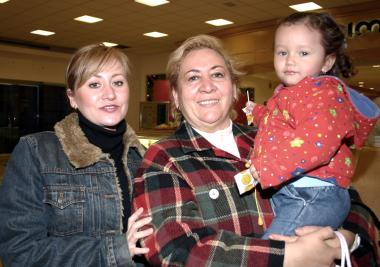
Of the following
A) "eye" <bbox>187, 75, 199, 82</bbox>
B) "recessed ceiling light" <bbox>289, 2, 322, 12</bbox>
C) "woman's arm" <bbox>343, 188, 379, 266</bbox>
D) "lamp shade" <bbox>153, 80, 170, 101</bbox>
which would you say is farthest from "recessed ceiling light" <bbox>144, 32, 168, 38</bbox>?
"woman's arm" <bbox>343, 188, 379, 266</bbox>

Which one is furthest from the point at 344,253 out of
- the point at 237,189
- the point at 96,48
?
the point at 96,48

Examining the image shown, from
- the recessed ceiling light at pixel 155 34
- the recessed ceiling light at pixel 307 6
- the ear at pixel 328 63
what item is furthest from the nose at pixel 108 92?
the recessed ceiling light at pixel 155 34

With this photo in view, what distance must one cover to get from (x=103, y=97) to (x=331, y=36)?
1099 mm

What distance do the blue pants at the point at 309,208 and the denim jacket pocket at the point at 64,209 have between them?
79 cm

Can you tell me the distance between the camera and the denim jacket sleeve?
58.1 inches

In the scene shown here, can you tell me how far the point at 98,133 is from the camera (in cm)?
182

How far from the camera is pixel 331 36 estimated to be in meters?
1.67

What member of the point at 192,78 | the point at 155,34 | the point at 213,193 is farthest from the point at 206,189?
the point at 155,34

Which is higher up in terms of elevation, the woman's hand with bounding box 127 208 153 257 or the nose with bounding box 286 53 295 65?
the nose with bounding box 286 53 295 65

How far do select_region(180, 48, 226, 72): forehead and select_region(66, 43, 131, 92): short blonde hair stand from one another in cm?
35

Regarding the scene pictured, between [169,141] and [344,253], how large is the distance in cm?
79

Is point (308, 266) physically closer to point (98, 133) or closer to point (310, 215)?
point (310, 215)

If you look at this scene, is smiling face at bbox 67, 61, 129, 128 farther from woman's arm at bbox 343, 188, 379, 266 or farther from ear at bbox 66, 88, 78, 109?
woman's arm at bbox 343, 188, 379, 266

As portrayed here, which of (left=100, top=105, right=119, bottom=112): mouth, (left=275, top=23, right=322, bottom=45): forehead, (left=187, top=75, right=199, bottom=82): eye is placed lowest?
(left=100, top=105, right=119, bottom=112): mouth
